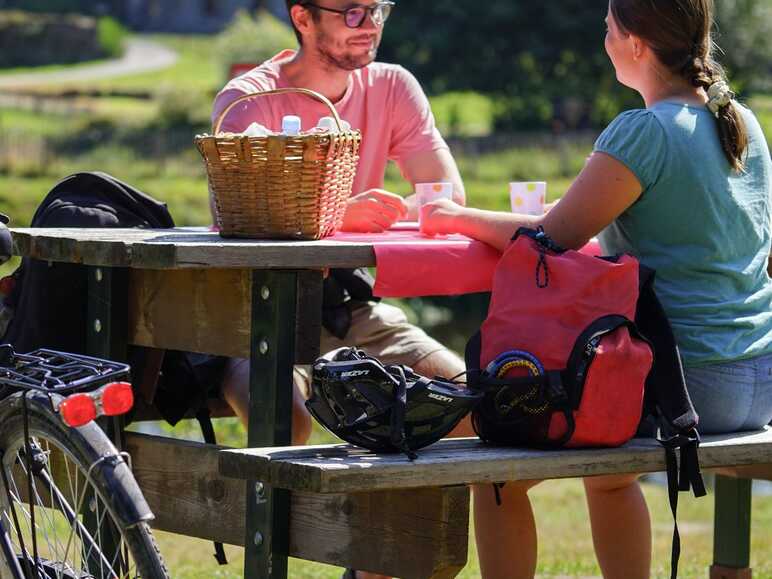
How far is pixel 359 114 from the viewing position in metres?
4.74

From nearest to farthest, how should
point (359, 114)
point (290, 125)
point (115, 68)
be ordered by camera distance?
point (290, 125) < point (359, 114) < point (115, 68)

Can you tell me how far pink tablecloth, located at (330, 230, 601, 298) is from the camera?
11.7 ft

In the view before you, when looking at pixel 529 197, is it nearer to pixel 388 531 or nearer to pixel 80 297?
pixel 388 531

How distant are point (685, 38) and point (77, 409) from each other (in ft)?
5.41

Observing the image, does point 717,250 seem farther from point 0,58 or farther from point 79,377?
point 0,58

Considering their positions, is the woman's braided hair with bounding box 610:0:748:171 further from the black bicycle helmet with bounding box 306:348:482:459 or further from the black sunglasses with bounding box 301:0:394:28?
the black sunglasses with bounding box 301:0:394:28

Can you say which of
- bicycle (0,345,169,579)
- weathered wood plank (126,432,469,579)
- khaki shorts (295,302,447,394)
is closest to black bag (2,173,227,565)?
weathered wood plank (126,432,469,579)

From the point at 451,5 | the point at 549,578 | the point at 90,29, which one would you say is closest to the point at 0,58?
the point at 90,29

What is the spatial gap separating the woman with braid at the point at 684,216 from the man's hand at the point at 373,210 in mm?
336

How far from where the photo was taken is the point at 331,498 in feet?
11.7

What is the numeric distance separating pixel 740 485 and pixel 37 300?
7.26ft

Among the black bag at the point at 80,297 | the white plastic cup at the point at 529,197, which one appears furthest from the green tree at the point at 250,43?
the white plastic cup at the point at 529,197

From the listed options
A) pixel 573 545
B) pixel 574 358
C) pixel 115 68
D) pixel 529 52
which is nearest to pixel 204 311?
pixel 574 358

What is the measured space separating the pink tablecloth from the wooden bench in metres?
0.38
